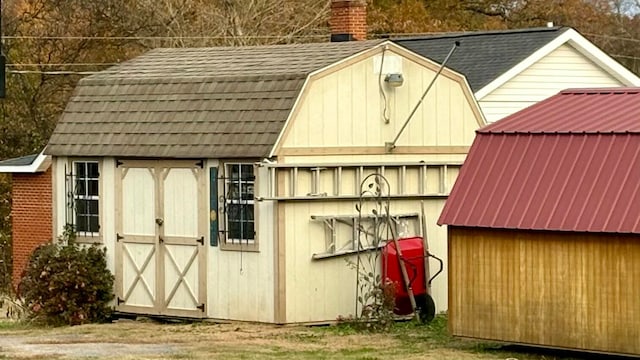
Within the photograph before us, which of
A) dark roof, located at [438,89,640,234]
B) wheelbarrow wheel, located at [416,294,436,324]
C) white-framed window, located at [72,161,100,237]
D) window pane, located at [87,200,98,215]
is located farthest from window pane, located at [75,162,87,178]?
dark roof, located at [438,89,640,234]

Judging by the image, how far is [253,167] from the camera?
→ 19.2 metres

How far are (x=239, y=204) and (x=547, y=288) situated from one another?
515 cm

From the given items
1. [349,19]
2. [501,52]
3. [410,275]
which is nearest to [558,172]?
[410,275]

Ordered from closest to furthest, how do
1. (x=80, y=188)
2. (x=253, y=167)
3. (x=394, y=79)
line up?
(x=253, y=167)
(x=394, y=79)
(x=80, y=188)

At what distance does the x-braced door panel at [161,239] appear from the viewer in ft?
65.2

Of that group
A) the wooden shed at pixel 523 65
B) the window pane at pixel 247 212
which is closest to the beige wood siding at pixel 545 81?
the wooden shed at pixel 523 65

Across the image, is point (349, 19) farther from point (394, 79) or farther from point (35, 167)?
point (35, 167)

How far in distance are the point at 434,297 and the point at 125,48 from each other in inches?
937

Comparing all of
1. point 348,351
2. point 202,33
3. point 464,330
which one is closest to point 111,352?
point 348,351

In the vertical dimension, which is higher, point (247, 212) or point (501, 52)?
point (501, 52)

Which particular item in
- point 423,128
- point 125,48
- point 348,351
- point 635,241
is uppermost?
point 125,48

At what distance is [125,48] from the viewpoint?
140ft

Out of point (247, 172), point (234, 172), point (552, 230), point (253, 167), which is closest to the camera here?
point (552, 230)

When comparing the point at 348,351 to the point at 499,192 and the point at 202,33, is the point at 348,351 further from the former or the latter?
the point at 202,33
